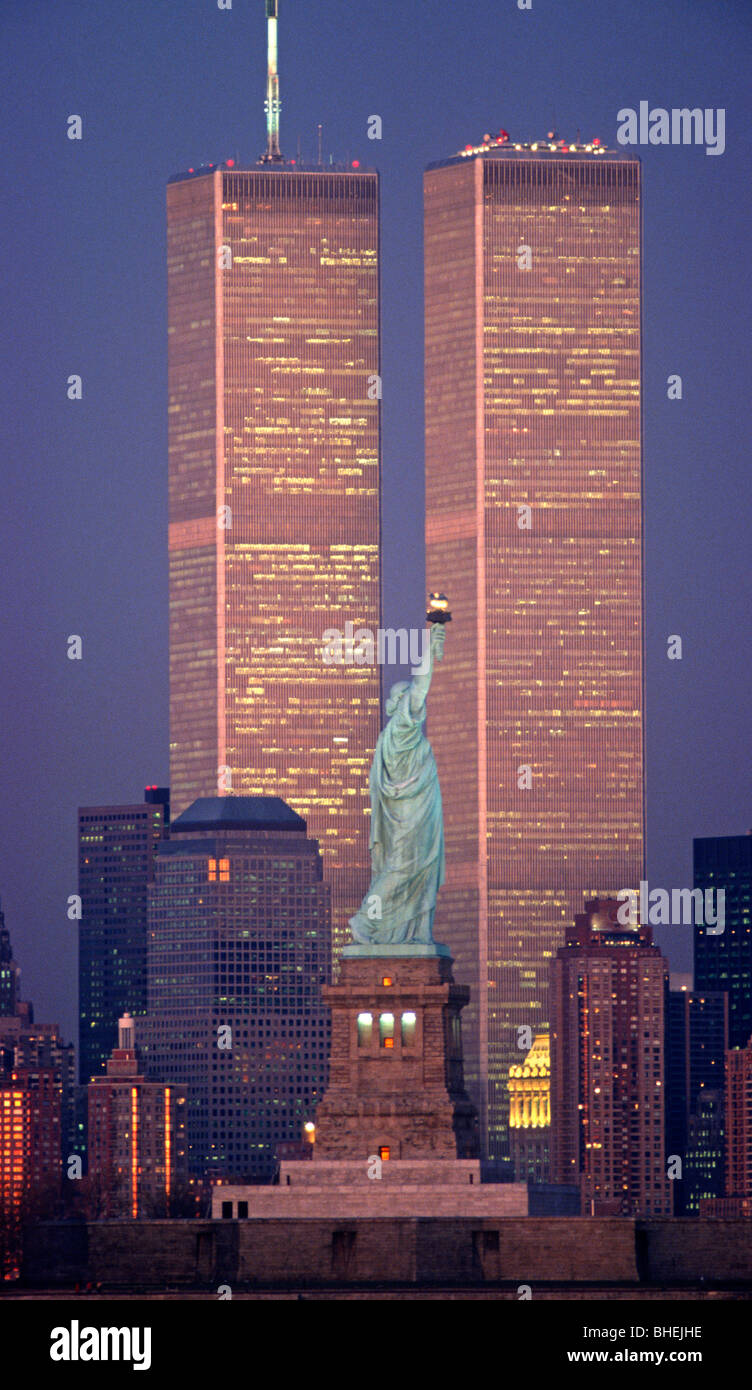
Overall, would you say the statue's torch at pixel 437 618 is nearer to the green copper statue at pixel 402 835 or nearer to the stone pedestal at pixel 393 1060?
the green copper statue at pixel 402 835

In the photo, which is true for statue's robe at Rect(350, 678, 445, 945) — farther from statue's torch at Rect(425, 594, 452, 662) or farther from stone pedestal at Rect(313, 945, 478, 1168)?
statue's torch at Rect(425, 594, 452, 662)

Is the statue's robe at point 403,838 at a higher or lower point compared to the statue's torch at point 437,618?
lower

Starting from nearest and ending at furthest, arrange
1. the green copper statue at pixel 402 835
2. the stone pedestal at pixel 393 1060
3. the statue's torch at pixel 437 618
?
the stone pedestal at pixel 393 1060 → the statue's torch at pixel 437 618 → the green copper statue at pixel 402 835

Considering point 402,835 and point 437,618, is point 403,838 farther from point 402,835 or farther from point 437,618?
point 437,618

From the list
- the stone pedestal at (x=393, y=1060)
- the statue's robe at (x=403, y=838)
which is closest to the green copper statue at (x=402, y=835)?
the statue's robe at (x=403, y=838)
